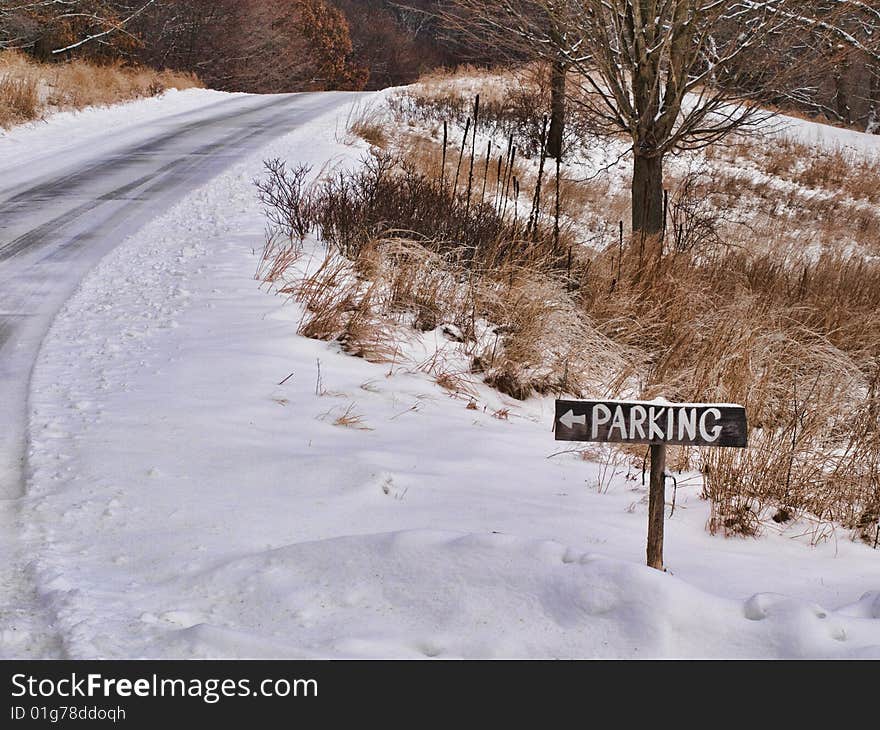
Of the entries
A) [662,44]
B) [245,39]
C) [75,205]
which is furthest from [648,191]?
[245,39]

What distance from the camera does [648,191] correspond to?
8.28 meters

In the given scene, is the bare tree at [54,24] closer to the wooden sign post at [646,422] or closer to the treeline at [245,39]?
the treeline at [245,39]

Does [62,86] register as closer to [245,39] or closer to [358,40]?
[245,39]

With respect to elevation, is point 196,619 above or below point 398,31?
below

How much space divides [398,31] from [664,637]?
47.9 meters

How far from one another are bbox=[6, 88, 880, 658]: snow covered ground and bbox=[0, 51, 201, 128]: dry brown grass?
11.6 meters


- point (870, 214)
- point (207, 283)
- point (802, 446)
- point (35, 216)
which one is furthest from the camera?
point (870, 214)

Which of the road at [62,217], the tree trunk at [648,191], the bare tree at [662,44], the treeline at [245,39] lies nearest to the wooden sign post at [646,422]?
the road at [62,217]

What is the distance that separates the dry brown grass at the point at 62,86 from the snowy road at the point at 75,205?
5.31 ft

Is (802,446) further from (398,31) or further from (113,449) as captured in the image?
(398,31)

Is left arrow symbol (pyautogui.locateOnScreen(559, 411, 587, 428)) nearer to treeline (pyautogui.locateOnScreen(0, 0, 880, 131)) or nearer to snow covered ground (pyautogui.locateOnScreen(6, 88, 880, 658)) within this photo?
snow covered ground (pyautogui.locateOnScreen(6, 88, 880, 658))

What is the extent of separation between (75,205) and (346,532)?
760cm

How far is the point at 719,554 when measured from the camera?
3236 mm
